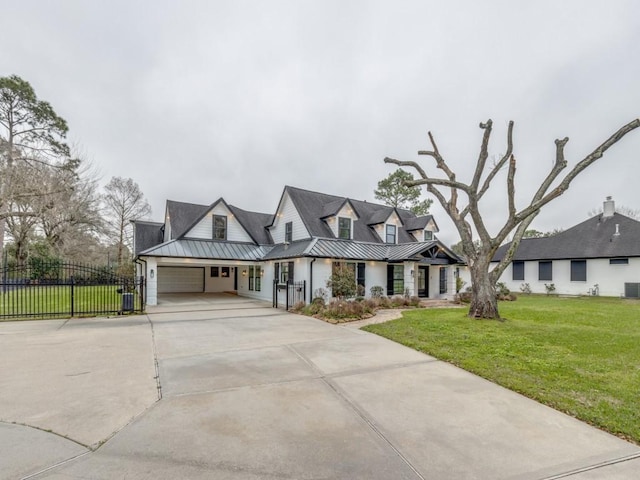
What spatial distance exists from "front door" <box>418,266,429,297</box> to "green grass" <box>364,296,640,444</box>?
7.31 metres

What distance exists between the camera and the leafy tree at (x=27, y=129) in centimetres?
1878

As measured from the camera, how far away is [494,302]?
11281 mm

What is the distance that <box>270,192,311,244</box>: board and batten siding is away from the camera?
17.6 m

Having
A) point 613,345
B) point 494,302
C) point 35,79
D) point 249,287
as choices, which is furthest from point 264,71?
point 35,79

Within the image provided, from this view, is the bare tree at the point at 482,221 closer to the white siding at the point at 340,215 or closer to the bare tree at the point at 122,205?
the white siding at the point at 340,215

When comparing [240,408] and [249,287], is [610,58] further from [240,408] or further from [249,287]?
[249,287]

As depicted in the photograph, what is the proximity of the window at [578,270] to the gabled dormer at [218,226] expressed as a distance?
24.9m

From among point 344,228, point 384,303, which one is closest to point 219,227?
point 344,228

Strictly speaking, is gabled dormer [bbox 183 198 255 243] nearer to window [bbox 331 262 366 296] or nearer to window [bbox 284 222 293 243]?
window [bbox 284 222 293 243]

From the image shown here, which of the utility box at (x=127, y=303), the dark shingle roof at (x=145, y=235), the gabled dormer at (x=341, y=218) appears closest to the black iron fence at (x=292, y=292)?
the gabled dormer at (x=341, y=218)

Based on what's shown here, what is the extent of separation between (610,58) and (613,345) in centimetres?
1213

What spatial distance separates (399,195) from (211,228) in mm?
22450

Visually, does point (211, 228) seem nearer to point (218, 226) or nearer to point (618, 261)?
point (218, 226)

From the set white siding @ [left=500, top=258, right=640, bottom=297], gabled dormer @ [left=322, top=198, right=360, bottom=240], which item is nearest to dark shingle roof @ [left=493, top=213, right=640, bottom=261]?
white siding @ [left=500, top=258, right=640, bottom=297]
